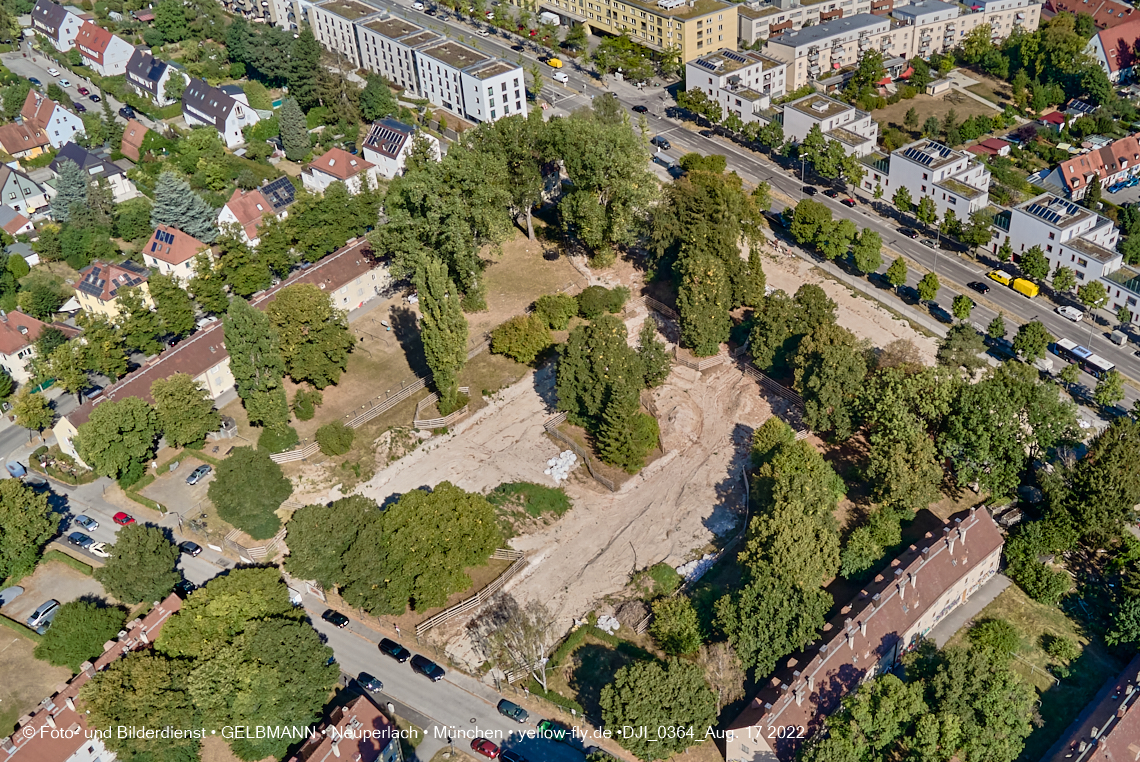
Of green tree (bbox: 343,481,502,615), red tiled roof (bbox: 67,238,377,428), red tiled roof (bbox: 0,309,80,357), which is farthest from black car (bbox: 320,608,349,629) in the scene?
red tiled roof (bbox: 0,309,80,357)

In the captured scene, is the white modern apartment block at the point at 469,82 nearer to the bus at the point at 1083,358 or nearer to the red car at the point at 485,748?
the bus at the point at 1083,358

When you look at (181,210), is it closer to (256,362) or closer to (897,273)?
(256,362)

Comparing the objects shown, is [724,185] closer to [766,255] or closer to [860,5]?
[766,255]

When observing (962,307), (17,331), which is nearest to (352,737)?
(17,331)

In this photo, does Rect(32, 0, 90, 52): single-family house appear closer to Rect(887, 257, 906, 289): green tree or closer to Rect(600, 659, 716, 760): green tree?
Rect(887, 257, 906, 289): green tree

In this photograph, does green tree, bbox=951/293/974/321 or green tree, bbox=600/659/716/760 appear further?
green tree, bbox=951/293/974/321

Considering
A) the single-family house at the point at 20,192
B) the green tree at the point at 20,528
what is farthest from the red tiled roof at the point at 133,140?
the green tree at the point at 20,528
